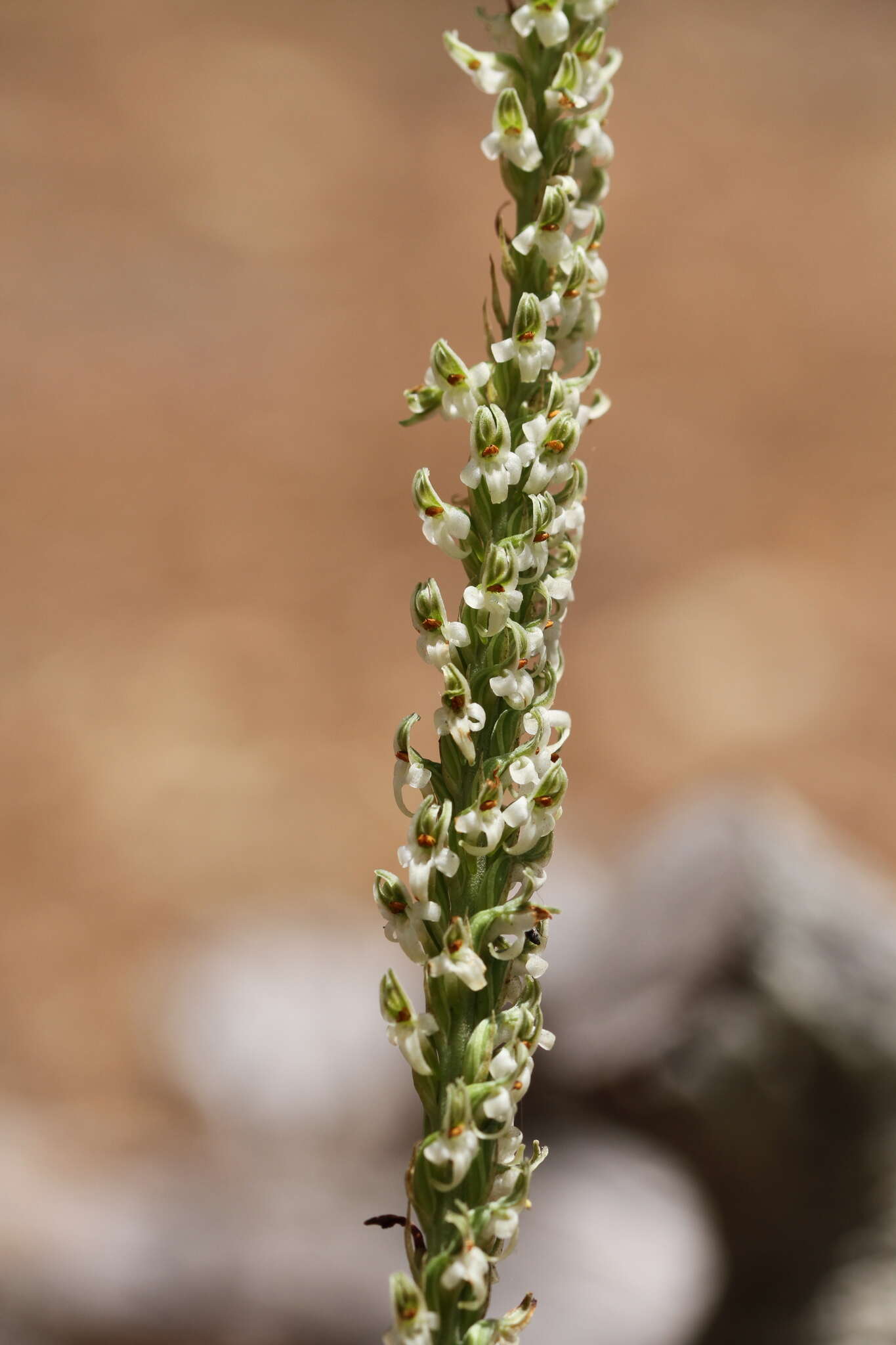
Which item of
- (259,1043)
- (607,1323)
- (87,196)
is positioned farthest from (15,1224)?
(87,196)

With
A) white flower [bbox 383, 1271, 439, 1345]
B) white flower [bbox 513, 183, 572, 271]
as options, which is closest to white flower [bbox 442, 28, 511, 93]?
white flower [bbox 513, 183, 572, 271]

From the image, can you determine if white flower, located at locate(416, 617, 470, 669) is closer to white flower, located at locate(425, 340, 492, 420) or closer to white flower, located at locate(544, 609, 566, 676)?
white flower, located at locate(544, 609, 566, 676)

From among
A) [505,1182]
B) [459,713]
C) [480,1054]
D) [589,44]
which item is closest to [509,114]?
A: [589,44]

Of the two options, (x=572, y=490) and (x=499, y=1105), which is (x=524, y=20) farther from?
(x=499, y=1105)

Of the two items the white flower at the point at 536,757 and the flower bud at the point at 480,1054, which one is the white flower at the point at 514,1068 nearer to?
the flower bud at the point at 480,1054

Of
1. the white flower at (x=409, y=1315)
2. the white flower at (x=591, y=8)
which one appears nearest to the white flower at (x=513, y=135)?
the white flower at (x=591, y=8)
